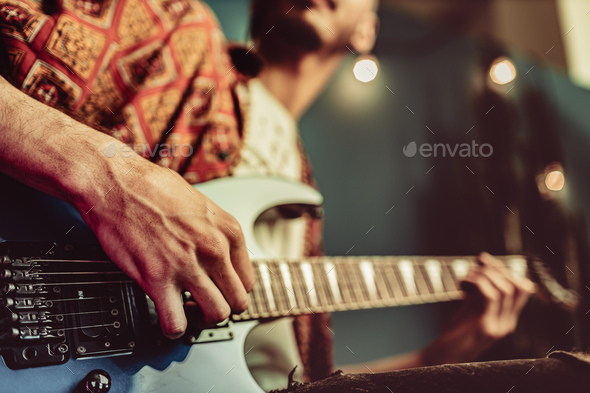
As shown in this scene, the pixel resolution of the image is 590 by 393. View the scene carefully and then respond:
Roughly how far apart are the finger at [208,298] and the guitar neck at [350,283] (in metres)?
0.06

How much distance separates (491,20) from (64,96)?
1.39 m

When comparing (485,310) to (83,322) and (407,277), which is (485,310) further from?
(83,322)

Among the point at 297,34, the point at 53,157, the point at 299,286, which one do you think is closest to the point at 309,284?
the point at 299,286

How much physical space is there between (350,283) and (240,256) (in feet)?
0.95

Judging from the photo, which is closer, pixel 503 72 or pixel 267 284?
pixel 267 284

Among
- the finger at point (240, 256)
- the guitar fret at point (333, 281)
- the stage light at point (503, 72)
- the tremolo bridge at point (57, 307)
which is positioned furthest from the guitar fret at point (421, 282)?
the stage light at point (503, 72)

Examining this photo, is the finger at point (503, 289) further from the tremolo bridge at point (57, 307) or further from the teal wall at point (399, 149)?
the tremolo bridge at point (57, 307)

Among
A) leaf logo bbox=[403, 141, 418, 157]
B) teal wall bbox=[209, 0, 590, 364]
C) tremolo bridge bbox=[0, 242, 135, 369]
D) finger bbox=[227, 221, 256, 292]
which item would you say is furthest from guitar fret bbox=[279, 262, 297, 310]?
leaf logo bbox=[403, 141, 418, 157]

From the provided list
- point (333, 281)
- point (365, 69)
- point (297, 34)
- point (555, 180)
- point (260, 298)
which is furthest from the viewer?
point (365, 69)

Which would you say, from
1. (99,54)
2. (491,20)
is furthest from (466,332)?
(491,20)

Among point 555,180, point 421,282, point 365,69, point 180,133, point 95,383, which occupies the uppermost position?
point 365,69

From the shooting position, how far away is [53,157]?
0.42m

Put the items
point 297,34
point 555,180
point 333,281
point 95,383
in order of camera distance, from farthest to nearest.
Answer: point 555,180, point 297,34, point 333,281, point 95,383

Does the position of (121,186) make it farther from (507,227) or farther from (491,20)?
(491,20)
